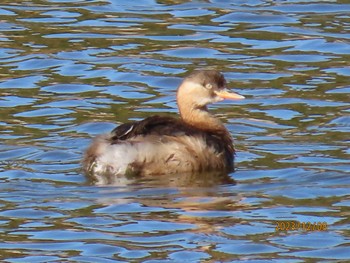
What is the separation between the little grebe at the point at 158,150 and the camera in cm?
1172

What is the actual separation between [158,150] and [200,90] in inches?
41.5

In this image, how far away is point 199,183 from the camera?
11688 mm

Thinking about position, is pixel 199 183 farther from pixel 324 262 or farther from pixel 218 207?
pixel 324 262

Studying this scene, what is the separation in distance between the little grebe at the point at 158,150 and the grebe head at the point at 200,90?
0.27m

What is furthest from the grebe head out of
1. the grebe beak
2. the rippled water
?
the rippled water

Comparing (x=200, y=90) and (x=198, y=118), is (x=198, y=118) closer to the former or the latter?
(x=198, y=118)

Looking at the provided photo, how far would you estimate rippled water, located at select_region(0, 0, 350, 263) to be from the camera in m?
9.90

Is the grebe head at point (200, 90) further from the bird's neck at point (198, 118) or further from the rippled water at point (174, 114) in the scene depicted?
the rippled water at point (174, 114)

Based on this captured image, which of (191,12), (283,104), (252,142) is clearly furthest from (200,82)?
(191,12)

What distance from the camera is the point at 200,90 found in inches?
498

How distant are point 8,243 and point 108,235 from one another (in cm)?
67

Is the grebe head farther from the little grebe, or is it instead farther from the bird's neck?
the little grebe

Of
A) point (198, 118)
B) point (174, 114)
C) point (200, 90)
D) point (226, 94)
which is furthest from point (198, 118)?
point (174, 114)
